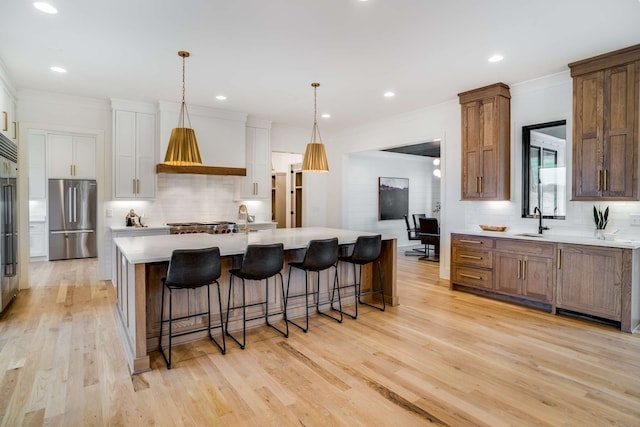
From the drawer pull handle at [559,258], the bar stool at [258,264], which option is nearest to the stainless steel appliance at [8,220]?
the bar stool at [258,264]

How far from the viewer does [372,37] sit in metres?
3.29

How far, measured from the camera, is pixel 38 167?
284 inches

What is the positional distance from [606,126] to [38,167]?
367 inches

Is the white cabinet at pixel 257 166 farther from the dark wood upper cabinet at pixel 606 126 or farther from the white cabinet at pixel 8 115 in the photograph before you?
the dark wood upper cabinet at pixel 606 126

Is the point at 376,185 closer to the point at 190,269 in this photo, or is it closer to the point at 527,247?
the point at 527,247

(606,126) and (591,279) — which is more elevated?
(606,126)

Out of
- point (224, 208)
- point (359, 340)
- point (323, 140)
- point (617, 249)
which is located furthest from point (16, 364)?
point (323, 140)

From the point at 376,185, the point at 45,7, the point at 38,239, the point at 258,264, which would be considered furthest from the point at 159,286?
the point at 376,185

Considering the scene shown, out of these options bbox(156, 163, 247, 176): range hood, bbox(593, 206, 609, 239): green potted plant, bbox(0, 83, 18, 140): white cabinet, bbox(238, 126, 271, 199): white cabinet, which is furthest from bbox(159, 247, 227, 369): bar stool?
bbox(593, 206, 609, 239): green potted plant

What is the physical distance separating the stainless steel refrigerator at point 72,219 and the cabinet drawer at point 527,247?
25.4 ft

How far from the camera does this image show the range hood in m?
5.52

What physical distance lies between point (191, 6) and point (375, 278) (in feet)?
11.4

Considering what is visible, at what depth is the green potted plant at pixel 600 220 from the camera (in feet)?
12.7

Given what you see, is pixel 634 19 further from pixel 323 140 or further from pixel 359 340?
pixel 323 140
